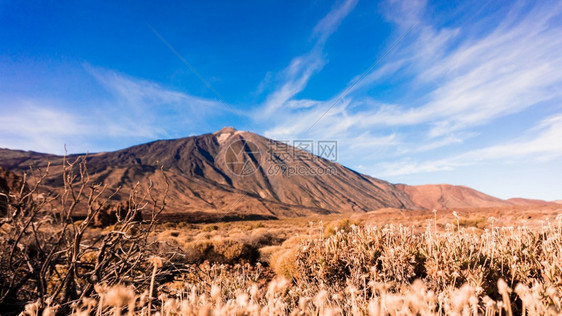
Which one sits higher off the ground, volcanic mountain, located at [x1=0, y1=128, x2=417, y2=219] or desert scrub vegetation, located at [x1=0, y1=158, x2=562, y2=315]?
volcanic mountain, located at [x1=0, y1=128, x2=417, y2=219]

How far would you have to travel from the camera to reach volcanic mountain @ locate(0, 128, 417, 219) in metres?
111

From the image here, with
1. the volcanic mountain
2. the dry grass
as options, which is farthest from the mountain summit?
the dry grass

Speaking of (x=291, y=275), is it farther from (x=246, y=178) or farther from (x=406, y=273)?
(x=246, y=178)

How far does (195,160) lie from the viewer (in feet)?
623

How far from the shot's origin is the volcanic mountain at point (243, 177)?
365 ft

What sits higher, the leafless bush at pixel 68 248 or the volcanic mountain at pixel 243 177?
the volcanic mountain at pixel 243 177

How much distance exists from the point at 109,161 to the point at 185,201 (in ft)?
321

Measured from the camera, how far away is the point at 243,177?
172 m

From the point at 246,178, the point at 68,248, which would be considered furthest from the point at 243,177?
the point at 68,248

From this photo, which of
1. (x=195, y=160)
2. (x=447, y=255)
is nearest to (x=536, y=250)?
(x=447, y=255)

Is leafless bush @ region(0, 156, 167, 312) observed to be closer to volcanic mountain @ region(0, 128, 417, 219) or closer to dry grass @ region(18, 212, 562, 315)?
dry grass @ region(18, 212, 562, 315)

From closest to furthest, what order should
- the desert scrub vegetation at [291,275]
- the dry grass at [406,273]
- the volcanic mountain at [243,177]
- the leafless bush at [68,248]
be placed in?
the desert scrub vegetation at [291,275]
the dry grass at [406,273]
the leafless bush at [68,248]
the volcanic mountain at [243,177]

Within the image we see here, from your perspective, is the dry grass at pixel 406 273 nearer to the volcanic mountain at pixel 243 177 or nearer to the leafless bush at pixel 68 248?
the leafless bush at pixel 68 248

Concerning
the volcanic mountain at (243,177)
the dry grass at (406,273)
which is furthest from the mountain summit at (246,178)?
the dry grass at (406,273)
